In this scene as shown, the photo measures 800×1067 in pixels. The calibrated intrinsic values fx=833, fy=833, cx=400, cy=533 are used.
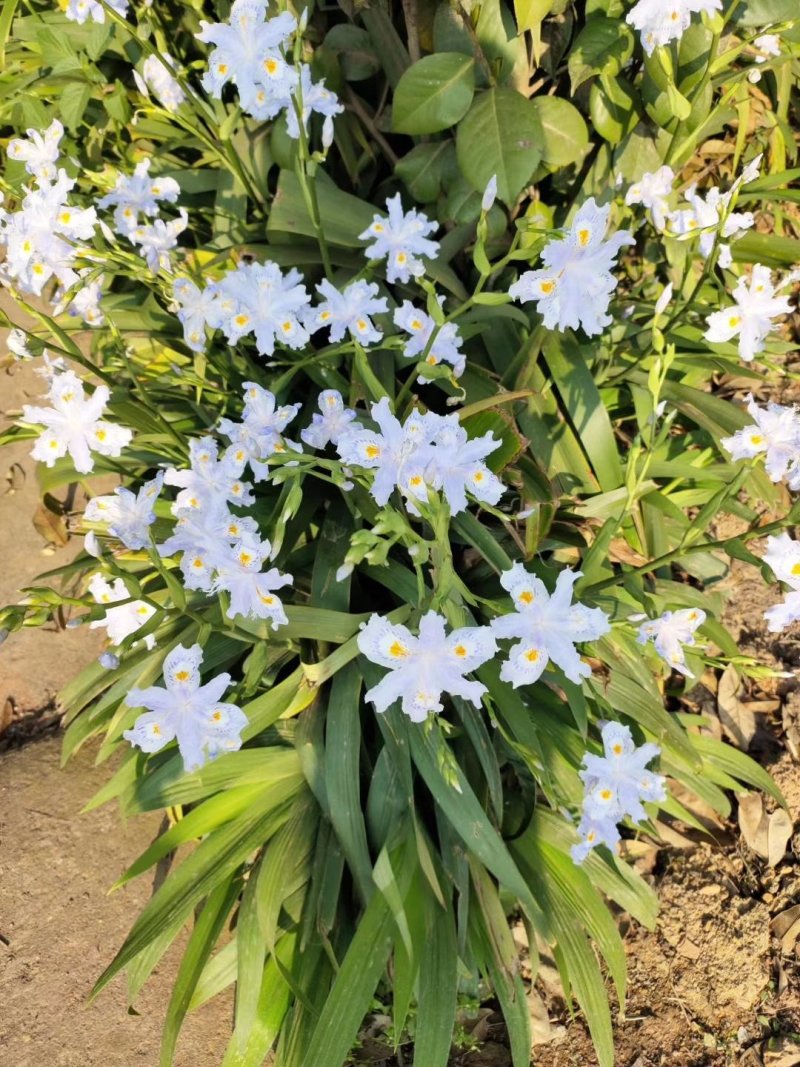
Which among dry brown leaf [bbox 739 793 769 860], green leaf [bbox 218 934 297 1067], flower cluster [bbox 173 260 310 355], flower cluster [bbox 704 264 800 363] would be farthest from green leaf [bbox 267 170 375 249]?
dry brown leaf [bbox 739 793 769 860]

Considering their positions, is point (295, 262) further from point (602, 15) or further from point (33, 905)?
point (33, 905)

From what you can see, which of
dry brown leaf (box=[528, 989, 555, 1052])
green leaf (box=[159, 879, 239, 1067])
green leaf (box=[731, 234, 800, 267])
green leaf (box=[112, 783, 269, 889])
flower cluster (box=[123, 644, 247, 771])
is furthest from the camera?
green leaf (box=[731, 234, 800, 267])

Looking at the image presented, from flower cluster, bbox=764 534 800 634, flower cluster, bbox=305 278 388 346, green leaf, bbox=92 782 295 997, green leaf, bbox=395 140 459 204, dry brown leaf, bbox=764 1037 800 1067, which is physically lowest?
dry brown leaf, bbox=764 1037 800 1067

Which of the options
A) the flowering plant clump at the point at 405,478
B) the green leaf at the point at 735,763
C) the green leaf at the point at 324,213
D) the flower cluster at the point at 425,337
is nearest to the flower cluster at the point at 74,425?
the flowering plant clump at the point at 405,478

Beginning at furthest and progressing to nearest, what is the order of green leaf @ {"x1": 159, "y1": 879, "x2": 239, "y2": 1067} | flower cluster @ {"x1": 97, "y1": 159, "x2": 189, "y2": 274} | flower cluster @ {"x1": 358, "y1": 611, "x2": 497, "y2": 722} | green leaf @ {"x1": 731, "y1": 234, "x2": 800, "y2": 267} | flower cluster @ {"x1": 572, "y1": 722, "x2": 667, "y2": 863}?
green leaf @ {"x1": 731, "y1": 234, "x2": 800, "y2": 267} < flower cluster @ {"x1": 97, "y1": 159, "x2": 189, "y2": 274} < green leaf @ {"x1": 159, "y1": 879, "x2": 239, "y2": 1067} < flower cluster @ {"x1": 572, "y1": 722, "x2": 667, "y2": 863} < flower cluster @ {"x1": 358, "y1": 611, "x2": 497, "y2": 722}

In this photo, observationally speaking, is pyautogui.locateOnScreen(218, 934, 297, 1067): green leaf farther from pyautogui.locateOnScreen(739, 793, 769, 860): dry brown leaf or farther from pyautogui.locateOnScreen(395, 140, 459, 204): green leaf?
pyautogui.locateOnScreen(395, 140, 459, 204): green leaf

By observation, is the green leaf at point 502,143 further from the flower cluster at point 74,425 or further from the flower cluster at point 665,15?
the flower cluster at point 74,425

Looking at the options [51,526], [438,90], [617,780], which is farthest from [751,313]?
[51,526]
